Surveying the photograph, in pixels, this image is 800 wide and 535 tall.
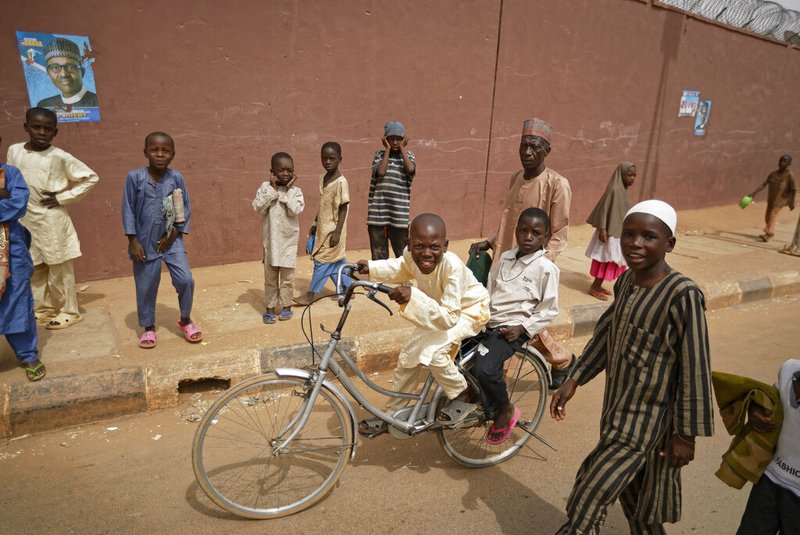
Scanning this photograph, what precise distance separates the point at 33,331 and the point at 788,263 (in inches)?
362

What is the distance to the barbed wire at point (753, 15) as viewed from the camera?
36.8 ft

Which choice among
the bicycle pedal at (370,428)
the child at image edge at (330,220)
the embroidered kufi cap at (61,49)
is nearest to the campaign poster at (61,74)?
the embroidered kufi cap at (61,49)

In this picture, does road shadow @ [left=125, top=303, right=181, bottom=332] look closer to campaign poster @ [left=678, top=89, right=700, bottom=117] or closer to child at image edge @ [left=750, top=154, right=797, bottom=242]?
child at image edge @ [left=750, top=154, right=797, bottom=242]

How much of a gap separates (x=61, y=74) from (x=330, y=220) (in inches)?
114

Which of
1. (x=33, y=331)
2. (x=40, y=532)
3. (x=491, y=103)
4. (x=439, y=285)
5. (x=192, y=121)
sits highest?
(x=491, y=103)

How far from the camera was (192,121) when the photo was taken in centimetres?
609

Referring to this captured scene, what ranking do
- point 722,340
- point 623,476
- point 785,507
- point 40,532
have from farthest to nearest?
point 722,340, point 40,532, point 623,476, point 785,507

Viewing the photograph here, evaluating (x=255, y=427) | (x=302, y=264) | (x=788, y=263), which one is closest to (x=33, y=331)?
(x=255, y=427)

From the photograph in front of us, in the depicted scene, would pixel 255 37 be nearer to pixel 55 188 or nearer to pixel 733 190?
pixel 55 188

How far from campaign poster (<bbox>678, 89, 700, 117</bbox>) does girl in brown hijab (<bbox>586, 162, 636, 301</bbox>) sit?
21.1 ft

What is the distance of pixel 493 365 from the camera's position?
3.15 meters

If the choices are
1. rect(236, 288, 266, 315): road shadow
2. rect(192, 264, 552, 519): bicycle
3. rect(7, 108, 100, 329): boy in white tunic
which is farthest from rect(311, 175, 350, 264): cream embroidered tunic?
rect(7, 108, 100, 329): boy in white tunic

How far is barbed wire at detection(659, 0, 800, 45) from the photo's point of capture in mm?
11227

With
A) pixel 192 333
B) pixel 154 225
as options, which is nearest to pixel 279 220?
pixel 154 225
